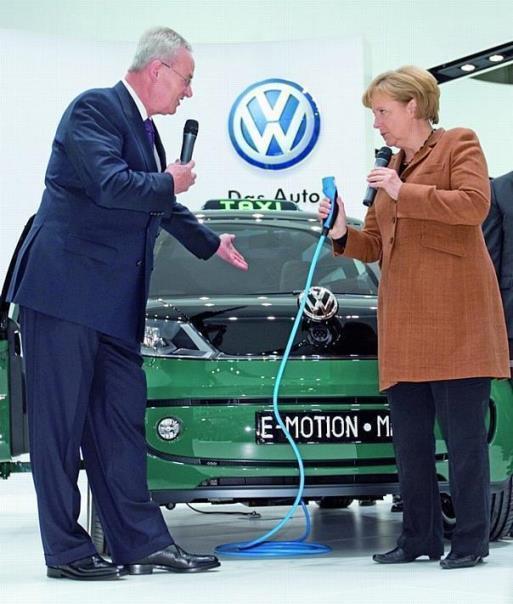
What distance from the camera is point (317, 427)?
166 inches

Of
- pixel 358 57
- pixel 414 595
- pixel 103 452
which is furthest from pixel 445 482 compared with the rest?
pixel 358 57

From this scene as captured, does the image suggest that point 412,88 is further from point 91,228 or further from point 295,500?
point 295,500

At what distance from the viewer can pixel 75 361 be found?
3.86 m

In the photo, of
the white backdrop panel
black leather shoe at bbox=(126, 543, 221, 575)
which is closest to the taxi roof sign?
black leather shoe at bbox=(126, 543, 221, 575)

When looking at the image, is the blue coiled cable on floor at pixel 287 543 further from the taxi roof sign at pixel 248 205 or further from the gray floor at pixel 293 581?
the taxi roof sign at pixel 248 205

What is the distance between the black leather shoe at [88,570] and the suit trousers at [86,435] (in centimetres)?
2

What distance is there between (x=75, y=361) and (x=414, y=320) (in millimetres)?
1097

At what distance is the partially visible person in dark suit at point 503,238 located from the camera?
15.2 ft

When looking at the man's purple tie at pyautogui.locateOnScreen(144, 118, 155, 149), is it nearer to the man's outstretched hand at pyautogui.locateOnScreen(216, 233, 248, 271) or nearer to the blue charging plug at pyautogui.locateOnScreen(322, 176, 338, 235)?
the man's outstretched hand at pyautogui.locateOnScreen(216, 233, 248, 271)

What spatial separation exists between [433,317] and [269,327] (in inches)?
23.2

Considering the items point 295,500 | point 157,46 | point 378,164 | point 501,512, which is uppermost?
point 157,46

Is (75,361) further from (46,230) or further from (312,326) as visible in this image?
(312,326)

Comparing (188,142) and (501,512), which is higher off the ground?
(188,142)

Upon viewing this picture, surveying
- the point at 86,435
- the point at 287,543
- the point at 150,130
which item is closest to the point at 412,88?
the point at 150,130
